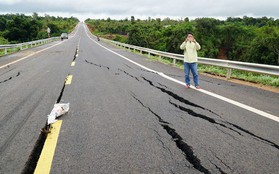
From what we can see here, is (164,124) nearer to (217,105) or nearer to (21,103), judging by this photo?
(217,105)

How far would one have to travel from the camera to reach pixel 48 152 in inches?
139

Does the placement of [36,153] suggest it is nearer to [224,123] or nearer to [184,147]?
[184,147]

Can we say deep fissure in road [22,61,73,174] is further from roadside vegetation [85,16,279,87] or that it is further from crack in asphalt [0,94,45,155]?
roadside vegetation [85,16,279,87]

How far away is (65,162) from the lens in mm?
3258

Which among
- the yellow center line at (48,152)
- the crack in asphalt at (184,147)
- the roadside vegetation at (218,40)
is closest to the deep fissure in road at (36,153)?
the yellow center line at (48,152)

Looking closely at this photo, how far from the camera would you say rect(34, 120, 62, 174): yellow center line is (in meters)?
3.09

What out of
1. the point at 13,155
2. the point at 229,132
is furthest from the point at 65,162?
the point at 229,132

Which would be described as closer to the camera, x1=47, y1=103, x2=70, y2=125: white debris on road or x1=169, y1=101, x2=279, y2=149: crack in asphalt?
x1=169, y1=101, x2=279, y2=149: crack in asphalt

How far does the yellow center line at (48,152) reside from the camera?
3090mm

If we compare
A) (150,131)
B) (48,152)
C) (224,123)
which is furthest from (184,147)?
(48,152)

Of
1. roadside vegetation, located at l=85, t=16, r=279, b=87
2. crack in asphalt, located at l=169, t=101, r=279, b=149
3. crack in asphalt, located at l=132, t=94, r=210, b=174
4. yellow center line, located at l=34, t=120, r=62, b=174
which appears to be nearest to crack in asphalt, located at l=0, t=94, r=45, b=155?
yellow center line, located at l=34, t=120, r=62, b=174

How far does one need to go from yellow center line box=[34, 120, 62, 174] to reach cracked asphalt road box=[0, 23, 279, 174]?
8cm

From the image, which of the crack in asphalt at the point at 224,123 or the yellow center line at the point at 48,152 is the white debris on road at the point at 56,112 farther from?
the crack in asphalt at the point at 224,123

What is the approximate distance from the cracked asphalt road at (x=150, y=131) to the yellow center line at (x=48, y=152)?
80 millimetres
